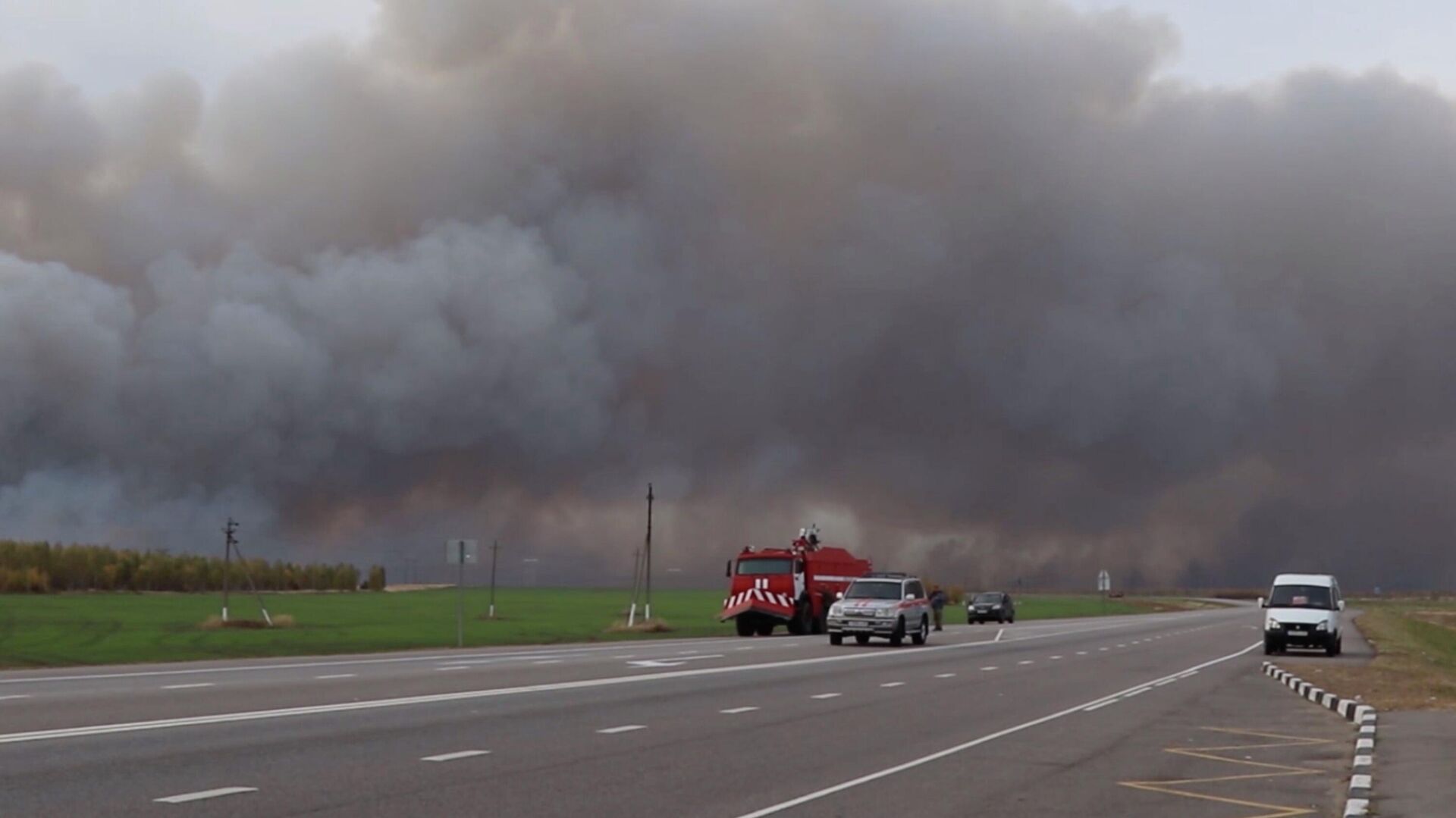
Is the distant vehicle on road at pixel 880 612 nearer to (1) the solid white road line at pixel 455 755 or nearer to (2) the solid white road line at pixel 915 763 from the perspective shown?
(2) the solid white road line at pixel 915 763

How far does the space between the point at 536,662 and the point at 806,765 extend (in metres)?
19.8

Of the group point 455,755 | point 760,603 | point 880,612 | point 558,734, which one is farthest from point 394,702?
point 760,603

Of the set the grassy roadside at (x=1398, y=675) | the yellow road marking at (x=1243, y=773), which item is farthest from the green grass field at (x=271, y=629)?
the yellow road marking at (x=1243, y=773)

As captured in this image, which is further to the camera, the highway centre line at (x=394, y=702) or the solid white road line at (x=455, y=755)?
the highway centre line at (x=394, y=702)

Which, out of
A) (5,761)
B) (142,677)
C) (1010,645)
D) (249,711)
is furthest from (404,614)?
(5,761)

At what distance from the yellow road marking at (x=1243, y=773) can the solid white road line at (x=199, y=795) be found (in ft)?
25.0

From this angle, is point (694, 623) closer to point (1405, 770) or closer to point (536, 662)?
point (536, 662)

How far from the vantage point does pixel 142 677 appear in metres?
27.9

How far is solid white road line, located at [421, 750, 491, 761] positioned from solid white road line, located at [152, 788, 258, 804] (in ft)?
8.60

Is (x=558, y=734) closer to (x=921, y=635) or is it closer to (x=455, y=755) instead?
(x=455, y=755)

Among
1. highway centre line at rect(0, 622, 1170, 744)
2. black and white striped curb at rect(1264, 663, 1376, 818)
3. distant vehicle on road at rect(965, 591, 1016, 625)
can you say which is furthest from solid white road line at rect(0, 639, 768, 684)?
distant vehicle on road at rect(965, 591, 1016, 625)

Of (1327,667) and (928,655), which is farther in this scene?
(928,655)

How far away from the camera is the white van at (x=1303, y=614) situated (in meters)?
41.7

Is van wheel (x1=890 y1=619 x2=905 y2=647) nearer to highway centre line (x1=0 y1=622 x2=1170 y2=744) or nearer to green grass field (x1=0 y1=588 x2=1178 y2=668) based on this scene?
highway centre line (x1=0 y1=622 x2=1170 y2=744)
